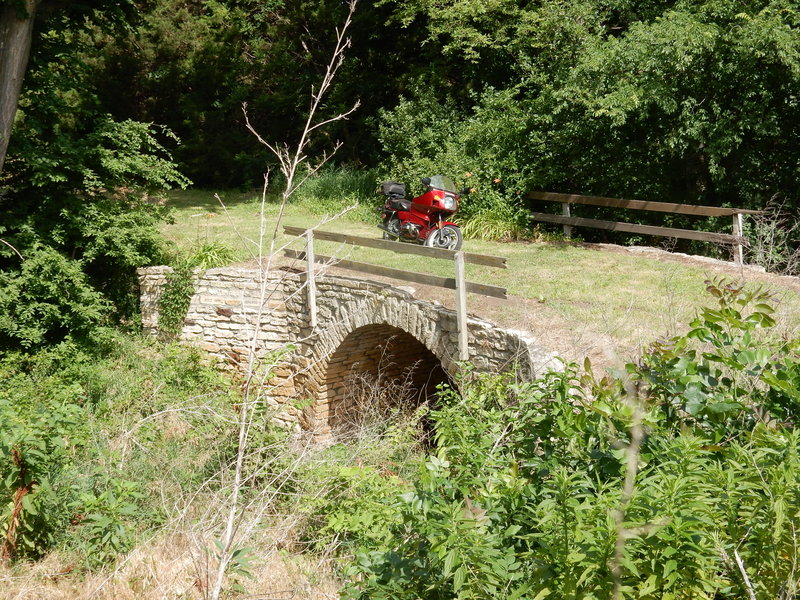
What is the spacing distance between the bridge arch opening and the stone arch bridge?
16 millimetres

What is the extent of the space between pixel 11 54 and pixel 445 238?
6609 millimetres

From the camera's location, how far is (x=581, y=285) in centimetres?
941

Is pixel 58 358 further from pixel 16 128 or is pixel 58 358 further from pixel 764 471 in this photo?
pixel 764 471

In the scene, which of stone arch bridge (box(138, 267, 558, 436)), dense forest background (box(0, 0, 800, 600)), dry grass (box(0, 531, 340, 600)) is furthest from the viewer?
stone arch bridge (box(138, 267, 558, 436))

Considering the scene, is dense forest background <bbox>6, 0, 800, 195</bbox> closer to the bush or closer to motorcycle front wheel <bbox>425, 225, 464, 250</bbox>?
the bush

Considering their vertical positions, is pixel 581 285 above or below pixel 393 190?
below

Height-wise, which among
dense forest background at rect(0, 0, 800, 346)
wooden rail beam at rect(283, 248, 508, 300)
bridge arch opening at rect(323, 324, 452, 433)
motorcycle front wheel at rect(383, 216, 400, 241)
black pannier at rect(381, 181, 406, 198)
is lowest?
bridge arch opening at rect(323, 324, 452, 433)

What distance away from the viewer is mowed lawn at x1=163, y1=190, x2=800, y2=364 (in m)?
7.37

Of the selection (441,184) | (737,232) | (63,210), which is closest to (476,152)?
(441,184)

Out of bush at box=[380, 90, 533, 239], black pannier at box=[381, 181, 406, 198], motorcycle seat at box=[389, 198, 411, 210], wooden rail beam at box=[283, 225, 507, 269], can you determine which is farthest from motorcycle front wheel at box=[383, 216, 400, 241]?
bush at box=[380, 90, 533, 239]

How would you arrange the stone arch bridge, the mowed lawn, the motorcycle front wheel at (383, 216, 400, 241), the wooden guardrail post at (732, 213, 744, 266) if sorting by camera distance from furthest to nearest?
1. the motorcycle front wheel at (383, 216, 400, 241)
2. the wooden guardrail post at (732, 213, 744, 266)
3. the stone arch bridge
4. the mowed lawn

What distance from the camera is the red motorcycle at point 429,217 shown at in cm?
1074

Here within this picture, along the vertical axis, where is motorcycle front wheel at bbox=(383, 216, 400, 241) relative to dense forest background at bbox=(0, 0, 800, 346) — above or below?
below

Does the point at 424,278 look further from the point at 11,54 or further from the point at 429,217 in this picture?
the point at 11,54
